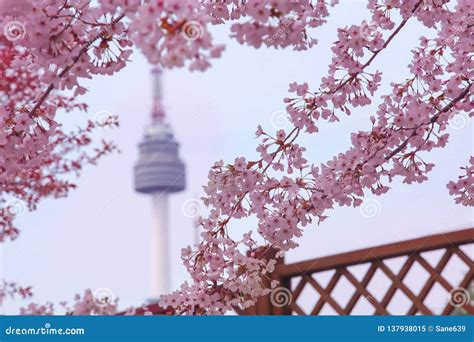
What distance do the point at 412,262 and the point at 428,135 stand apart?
1454mm

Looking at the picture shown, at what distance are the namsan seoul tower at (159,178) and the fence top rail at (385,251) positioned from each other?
40868 mm

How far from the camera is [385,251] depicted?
4.43 metres

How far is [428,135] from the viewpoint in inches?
122

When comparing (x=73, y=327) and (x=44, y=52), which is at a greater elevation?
(x=44, y=52)

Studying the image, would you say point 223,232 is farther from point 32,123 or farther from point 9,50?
point 9,50

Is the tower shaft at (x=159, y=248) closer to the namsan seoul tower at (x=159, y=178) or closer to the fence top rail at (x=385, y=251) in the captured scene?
the namsan seoul tower at (x=159, y=178)

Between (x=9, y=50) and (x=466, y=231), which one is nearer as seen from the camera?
(x=466, y=231)

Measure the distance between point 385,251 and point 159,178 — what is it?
1782 inches

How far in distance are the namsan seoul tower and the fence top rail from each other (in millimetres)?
40868

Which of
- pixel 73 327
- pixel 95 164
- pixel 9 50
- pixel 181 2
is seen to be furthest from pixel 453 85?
pixel 95 164

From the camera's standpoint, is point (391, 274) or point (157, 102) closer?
point (391, 274)

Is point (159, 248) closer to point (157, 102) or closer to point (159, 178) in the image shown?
point (159, 178)

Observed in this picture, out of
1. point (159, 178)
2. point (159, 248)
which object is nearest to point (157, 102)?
point (159, 178)

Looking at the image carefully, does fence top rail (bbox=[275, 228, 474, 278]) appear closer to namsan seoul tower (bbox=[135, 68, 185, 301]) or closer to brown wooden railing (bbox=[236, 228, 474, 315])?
brown wooden railing (bbox=[236, 228, 474, 315])
